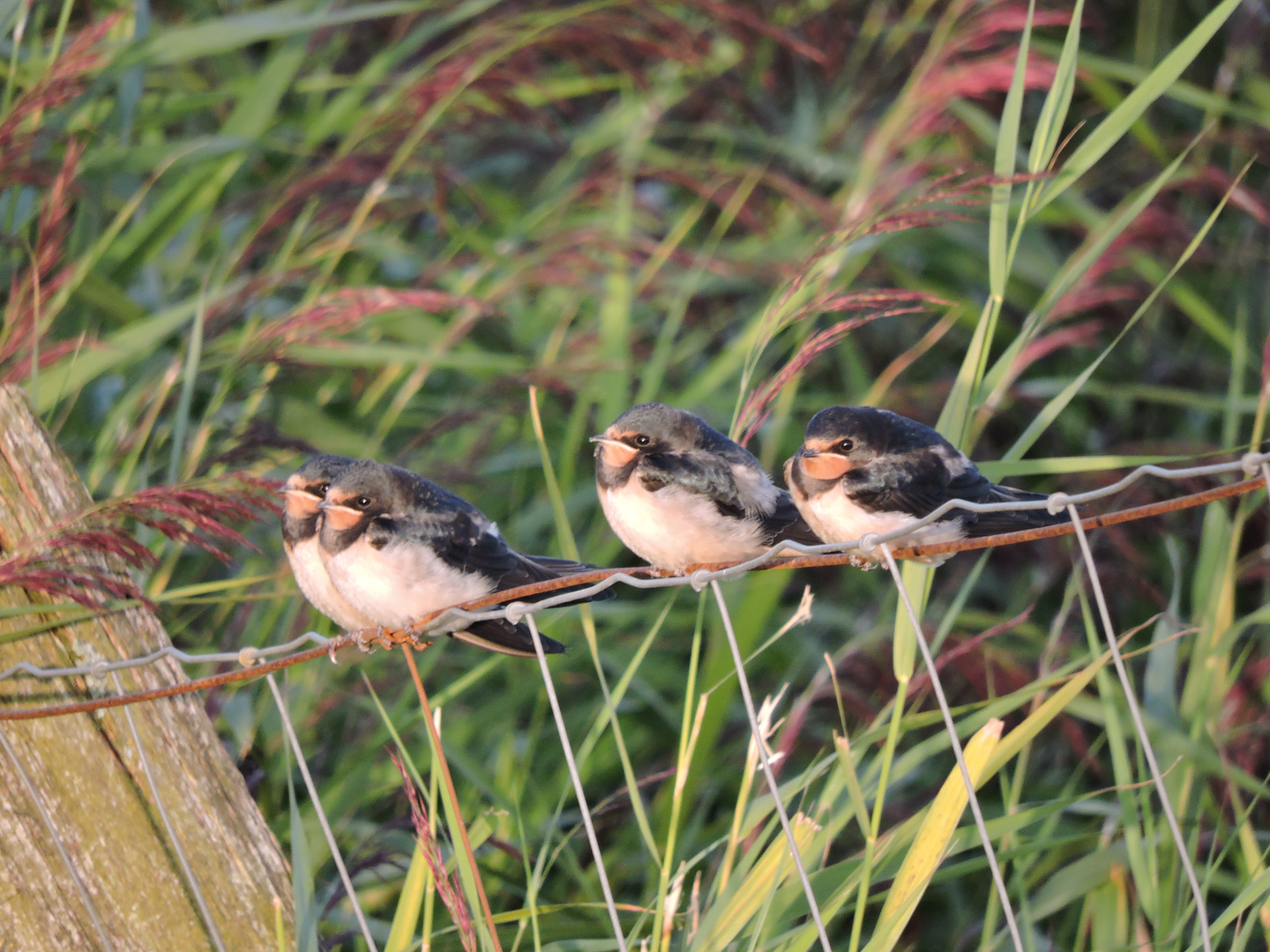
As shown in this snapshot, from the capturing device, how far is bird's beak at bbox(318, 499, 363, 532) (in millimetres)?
1467

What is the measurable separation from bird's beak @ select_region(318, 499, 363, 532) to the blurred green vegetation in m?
0.27

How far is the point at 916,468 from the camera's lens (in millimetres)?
1419

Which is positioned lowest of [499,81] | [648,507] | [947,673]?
[947,673]

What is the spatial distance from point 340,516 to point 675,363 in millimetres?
1782

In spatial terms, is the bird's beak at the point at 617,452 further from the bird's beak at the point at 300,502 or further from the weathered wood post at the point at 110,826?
the weathered wood post at the point at 110,826

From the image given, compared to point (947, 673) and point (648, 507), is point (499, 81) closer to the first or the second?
point (648, 507)

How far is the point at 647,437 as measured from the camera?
1487mm

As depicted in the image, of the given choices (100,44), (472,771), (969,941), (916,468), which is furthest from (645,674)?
(100,44)

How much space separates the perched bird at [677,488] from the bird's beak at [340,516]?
277 millimetres

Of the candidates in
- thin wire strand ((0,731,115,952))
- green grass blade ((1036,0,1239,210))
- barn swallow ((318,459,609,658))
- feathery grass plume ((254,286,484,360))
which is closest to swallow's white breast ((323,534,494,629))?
barn swallow ((318,459,609,658))

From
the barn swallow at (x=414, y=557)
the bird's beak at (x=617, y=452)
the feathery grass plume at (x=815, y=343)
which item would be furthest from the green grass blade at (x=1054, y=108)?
the barn swallow at (x=414, y=557)

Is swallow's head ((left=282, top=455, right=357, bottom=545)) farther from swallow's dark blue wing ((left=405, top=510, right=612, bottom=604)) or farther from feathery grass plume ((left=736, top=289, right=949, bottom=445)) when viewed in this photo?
feathery grass plume ((left=736, top=289, right=949, bottom=445))

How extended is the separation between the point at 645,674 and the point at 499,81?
1145 millimetres

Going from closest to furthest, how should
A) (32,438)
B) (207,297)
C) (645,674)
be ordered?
(32,438) < (207,297) < (645,674)
